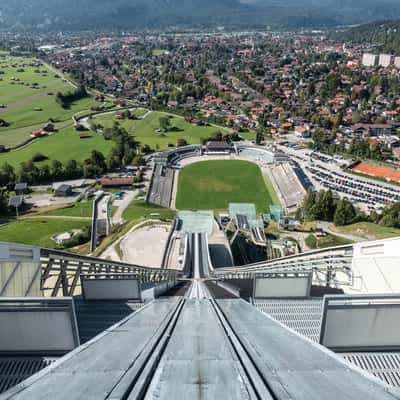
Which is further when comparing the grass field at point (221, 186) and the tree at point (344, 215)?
the grass field at point (221, 186)

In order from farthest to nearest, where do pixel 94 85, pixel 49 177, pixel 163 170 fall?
pixel 94 85, pixel 163 170, pixel 49 177

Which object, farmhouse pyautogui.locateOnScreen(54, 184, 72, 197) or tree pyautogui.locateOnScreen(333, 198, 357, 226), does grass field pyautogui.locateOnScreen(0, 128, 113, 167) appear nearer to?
farmhouse pyautogui.locateOnScreen(54, 184, 72, 197)

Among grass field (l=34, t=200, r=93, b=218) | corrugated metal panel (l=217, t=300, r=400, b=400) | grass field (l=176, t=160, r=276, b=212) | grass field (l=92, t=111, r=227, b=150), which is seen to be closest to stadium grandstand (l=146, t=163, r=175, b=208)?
grass field (l=176, t=160, r=276, b=212)

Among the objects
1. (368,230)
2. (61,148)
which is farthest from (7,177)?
(368,230)

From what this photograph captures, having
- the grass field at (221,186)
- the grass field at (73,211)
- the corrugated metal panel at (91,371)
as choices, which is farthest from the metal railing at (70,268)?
the grass field at (221,186)

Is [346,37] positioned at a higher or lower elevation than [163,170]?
higher

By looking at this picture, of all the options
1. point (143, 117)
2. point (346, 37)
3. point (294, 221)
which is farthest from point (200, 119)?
point (346, 37)

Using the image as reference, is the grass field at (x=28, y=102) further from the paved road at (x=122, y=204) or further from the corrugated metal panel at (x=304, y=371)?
the corrugated metal panel at (x=304, y=371)

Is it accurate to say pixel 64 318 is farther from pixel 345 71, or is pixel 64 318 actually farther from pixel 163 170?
pixel 345 71
